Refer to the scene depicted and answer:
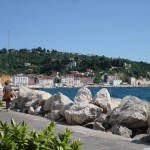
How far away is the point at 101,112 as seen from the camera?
10.5 metres

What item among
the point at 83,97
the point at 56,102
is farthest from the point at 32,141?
the point at 56,102

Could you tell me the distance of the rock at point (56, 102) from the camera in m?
12.1

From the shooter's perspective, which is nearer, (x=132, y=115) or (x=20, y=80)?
(x=132, y=115)

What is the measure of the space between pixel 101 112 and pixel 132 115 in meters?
1.77

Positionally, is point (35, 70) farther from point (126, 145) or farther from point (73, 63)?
point (126, 145)

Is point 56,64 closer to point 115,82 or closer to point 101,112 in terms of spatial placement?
point 115,82

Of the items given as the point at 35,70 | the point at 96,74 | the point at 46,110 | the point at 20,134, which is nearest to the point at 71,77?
the point at 96,74

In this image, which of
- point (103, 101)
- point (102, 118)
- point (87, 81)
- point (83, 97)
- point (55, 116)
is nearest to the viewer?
point (102, 118)

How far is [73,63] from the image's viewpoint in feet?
551

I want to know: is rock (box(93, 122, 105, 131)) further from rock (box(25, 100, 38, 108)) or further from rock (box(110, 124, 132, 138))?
rock (box(25, 100, 38, 108))

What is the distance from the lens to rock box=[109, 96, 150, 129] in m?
8.88

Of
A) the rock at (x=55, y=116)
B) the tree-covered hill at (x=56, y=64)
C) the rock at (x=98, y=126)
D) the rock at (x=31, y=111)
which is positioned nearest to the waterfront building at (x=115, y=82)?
the tree-covered hill at (x=56, y=64)

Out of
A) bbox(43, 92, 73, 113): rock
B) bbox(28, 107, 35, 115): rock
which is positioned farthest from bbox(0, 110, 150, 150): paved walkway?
bbox(28, 107, 35, 115): rock

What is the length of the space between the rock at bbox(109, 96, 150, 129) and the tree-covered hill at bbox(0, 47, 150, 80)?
137186 millimetres
